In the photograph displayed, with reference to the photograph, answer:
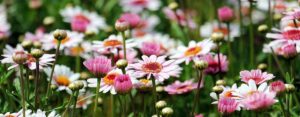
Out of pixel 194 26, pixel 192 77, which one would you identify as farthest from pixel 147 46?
pixel 194 26

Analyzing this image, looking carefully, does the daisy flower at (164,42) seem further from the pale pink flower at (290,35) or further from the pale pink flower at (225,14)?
the pale pink flower at (290,35)

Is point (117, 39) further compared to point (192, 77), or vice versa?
point (192, 77)

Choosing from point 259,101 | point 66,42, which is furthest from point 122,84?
point 66,42

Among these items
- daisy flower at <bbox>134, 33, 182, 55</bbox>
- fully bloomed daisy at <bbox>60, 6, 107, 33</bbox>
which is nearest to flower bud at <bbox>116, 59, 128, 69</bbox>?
daisy flower at <bbox>134, 33, 182, 55</bbox>

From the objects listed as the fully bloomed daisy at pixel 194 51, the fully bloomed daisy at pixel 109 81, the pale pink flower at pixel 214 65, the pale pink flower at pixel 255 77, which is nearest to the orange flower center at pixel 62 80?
the fully bloomed daisy at pixel 109 81

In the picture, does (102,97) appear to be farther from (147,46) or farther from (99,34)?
A: (99,34)
